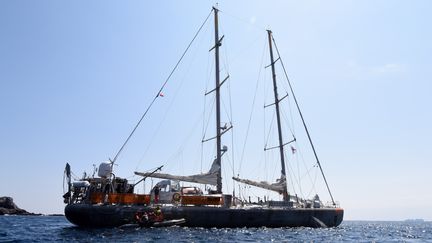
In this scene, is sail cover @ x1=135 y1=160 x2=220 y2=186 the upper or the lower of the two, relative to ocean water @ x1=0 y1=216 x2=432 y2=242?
upper

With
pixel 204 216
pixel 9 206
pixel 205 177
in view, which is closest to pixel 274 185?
pixel 205 177

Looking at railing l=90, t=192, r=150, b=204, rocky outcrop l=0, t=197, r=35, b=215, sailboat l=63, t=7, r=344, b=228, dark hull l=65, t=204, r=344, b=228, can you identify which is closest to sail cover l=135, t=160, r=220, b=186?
sailboat l=63, t=7, r=344, b=228

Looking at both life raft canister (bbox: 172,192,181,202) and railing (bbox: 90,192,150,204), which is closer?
railing (bbox: 90,192,150,204)

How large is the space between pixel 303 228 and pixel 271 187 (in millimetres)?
6224

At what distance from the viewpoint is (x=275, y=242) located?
24.9 metres

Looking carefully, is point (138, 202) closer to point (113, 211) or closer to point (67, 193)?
point (113, 211)

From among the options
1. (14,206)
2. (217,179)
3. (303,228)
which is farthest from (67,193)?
(14,206)

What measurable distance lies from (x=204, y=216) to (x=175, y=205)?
2.86 meters

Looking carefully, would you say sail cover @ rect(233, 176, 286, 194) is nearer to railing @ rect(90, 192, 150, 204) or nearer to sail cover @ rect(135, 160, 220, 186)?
sail cover @ rect(135, 160, 220, 186)

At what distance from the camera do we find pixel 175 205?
35.2 meters

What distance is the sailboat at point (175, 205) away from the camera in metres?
33.2

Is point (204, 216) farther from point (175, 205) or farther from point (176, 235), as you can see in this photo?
point (176, 235)

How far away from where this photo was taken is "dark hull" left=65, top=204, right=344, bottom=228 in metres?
33.0

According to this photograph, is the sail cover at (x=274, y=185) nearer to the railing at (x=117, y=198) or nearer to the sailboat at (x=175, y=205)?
the sailboat at (x=175, y=205)
